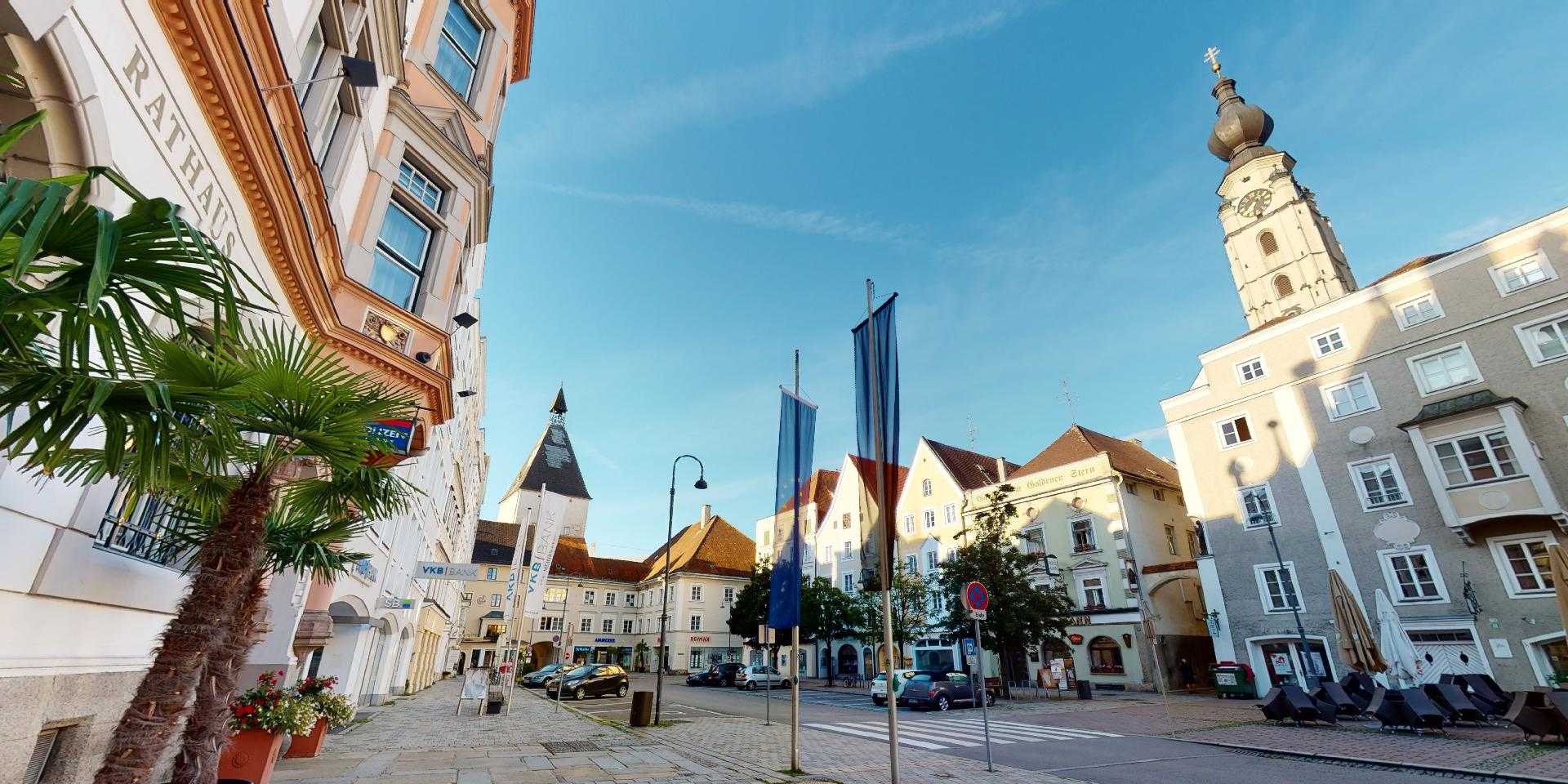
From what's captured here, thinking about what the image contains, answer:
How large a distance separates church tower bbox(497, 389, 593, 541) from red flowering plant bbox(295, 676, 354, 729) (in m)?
64.0

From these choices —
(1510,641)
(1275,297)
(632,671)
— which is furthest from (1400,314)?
(632,671)

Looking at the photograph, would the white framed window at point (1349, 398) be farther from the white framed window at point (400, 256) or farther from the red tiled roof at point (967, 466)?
the white framed window at point (400, 256)

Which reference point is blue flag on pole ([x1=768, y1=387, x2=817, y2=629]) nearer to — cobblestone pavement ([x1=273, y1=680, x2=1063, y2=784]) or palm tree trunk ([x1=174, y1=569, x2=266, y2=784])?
cobblestone pavement ([x1=273, y1=680, x2=1063, y2=784])

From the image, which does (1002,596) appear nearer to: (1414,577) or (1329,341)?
(1414,577)

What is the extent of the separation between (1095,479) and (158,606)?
35.8m

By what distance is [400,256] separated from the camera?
10586 mm

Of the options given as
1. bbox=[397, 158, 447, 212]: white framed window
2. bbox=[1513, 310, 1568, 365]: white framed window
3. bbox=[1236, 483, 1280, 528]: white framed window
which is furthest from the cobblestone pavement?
bbox=[1513, 310, 1568, 365]: white framed window

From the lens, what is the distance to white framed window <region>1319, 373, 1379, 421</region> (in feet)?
81.0

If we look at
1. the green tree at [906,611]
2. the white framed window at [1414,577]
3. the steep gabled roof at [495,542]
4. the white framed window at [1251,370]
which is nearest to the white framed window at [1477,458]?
the white framed window at [1414,577]

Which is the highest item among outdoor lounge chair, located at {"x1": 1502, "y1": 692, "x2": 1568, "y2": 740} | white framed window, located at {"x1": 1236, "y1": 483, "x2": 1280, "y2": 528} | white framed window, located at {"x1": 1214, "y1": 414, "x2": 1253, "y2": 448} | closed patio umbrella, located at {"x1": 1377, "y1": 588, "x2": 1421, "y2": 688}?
white framed window, located at {"x1": 1214, "y1": 414, "x2": 1253, "y2": 448}

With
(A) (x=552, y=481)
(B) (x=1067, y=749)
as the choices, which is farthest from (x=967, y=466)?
(A) (x=552, y=481)

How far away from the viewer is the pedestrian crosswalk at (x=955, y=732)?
566 inches

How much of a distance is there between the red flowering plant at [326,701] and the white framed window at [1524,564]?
3103cm

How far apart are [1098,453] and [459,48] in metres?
33.6
